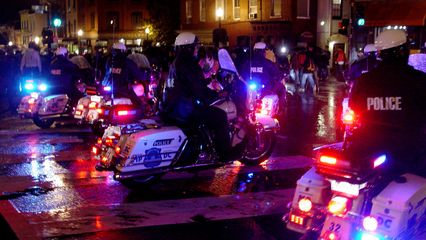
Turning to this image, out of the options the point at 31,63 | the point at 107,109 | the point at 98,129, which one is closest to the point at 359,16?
the point at 31,63

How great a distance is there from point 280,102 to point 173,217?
7241 millimetres

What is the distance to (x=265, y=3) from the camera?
38375mm

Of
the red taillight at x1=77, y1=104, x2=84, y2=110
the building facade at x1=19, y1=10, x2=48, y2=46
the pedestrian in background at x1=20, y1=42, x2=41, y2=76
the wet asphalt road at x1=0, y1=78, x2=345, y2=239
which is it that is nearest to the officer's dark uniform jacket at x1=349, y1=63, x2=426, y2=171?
the wet asphalt road at x1=0, y1=78, x2=345, y2=239

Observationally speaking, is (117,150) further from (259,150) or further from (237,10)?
(237,10)

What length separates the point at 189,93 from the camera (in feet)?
24.1

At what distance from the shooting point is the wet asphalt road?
5.84m

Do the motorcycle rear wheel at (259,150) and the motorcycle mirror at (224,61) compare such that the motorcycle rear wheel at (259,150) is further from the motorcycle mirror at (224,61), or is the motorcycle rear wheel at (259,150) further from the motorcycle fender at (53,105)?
the motorcycle fender at (53,105)

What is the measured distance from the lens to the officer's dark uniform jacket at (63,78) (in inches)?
508

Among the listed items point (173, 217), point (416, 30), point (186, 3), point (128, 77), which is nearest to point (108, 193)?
point (173, 217)

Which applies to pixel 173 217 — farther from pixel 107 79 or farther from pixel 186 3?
pixel 186 3

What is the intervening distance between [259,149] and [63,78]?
6.09 meters

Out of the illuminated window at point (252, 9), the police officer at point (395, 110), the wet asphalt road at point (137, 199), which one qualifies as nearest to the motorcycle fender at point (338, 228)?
the police officer at point (395, 110)

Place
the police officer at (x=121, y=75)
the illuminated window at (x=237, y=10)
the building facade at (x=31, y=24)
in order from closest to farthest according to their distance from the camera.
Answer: the police officer at (x=121, y=75), the illuminated window at (x=237, y=10), the building facade at (x=31, y=24)

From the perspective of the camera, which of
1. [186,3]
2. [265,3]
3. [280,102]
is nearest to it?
[280,102]
